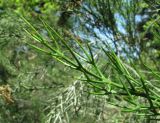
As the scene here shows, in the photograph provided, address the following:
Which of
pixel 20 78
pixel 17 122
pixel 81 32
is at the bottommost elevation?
pixel 17 122

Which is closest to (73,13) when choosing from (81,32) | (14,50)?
(81,32)

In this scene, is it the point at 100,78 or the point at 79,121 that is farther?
the point at 79,121

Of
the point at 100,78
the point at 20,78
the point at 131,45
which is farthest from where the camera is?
the point at 20,78

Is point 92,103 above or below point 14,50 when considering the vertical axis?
below

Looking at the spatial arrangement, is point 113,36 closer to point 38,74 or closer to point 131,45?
point 131,45

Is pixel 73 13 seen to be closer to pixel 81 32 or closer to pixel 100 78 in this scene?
pixel 81 32

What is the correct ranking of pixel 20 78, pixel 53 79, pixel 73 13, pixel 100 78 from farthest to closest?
pixel 53 79 → pixel 20 78 → pixel 73 13 → pixel 100 78

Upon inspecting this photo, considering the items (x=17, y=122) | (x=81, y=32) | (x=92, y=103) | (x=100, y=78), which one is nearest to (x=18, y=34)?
(x=81, y=32)

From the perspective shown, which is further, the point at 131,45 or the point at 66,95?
the point at 66,95

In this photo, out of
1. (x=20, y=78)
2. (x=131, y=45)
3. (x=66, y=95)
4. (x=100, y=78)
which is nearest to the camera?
(x=100, y=78)
